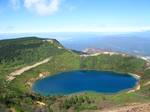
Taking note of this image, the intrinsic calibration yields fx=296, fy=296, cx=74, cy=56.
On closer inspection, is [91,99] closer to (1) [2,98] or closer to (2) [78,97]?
(2) [78,97]

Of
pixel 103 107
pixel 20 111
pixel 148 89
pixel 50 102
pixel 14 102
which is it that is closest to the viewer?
pixel 20 111

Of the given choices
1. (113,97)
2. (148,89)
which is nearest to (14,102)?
(113,97)

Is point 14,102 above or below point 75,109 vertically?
above

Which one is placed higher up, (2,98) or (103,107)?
(2,98)

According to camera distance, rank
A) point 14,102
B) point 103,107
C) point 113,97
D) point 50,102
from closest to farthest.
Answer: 1. point 14,102
2. point 103,107
3. point 50,102
4. point 113,97

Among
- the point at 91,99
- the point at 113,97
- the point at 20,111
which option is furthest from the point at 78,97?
the point at 20,111

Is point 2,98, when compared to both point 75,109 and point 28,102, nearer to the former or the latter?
point 28,102

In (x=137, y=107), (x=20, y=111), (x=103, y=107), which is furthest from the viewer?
(x=103, y=107)

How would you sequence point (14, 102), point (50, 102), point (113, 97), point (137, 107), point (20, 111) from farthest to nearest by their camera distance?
point (113, 97) < point (50, 102) < point (137, 107) < point (14, 102) < point (20, 111)

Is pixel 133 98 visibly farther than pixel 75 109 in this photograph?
Yes
